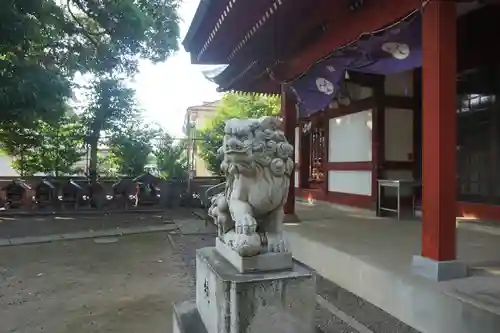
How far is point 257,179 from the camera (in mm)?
2213

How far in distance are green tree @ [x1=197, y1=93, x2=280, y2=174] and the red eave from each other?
8.43 metres

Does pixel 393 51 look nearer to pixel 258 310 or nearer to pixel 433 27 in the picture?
pixel 433 27

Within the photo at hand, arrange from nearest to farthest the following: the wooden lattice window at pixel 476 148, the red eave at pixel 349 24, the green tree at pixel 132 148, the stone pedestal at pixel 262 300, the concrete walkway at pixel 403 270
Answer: the stone pedestal at pixel 262 300, the concrete walkway at pixel 403 270, the red eave at pixel 349 24, the wooden lattice window at pixel 476 148, the green tree at pixel 132 148

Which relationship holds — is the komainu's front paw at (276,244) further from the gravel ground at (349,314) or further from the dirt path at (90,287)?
the dirt path at (90,287)

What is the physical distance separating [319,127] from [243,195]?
310 inches

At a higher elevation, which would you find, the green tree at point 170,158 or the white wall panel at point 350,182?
the green tree at point 170,158

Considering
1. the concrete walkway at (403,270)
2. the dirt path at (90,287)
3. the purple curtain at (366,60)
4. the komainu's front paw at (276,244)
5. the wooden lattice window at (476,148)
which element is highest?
the purple curtain at (366,60)

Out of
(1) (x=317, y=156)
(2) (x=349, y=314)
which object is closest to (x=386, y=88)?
(1) (x=317, y=156)

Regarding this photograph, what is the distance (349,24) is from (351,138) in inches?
161

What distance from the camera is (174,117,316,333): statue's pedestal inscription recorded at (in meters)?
1.99

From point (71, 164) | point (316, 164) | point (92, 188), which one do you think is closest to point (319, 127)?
point (316, 164)

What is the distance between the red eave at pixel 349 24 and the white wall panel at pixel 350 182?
9.13 ft

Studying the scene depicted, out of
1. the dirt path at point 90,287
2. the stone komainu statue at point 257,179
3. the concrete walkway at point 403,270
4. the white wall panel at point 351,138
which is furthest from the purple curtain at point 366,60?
the dirt path at point 90,287

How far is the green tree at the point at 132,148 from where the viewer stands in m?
13.9
